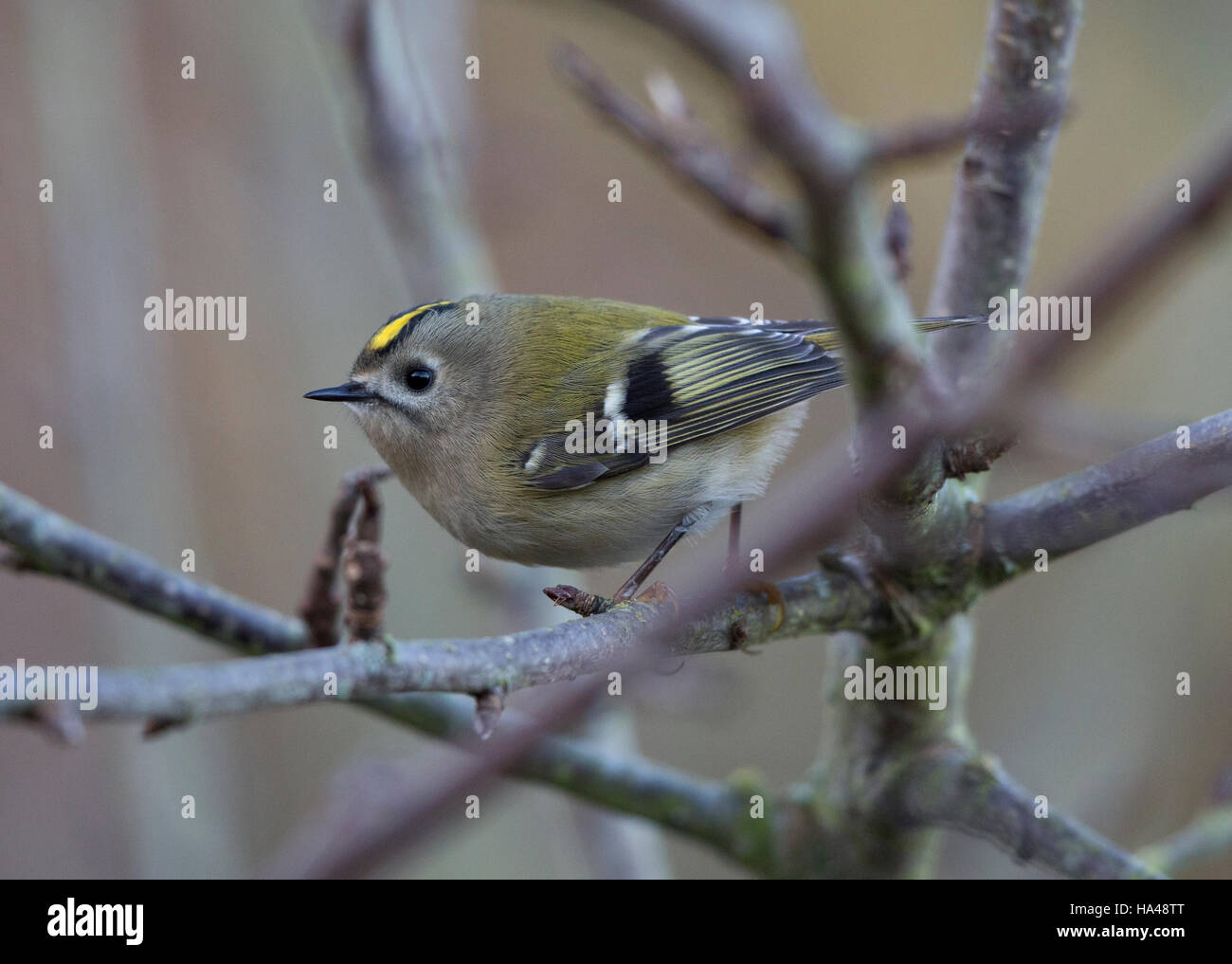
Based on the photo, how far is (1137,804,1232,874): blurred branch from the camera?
199cm

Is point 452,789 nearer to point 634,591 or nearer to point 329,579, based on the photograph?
point 329,579

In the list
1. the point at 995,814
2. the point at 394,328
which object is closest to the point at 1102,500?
the point at 995,814

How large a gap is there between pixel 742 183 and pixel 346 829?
1.19 m

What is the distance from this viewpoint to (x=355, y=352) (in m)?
3.73

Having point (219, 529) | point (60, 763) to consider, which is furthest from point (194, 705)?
point (219, 529)

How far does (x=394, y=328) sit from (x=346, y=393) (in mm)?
189

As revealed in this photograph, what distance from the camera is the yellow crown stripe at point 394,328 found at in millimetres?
2471

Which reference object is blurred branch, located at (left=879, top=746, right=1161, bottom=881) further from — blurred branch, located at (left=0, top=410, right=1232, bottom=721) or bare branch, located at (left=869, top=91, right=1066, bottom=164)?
bare branch, located at (left=869, top=91, right=1066, bottom=164)

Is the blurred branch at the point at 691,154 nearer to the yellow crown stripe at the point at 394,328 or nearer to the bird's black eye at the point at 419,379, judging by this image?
the yellow crown stripe at the point at 394,328

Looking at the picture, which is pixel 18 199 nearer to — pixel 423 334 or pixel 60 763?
pixel 60 763

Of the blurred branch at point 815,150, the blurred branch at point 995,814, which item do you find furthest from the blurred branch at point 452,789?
the blurred branch at point 995,814

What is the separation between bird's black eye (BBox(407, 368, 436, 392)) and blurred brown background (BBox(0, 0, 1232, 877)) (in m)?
0.59

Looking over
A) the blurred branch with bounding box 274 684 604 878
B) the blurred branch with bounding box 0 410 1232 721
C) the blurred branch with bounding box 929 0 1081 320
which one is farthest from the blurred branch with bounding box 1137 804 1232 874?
the blurred branch with bounding box 274 684 604 878

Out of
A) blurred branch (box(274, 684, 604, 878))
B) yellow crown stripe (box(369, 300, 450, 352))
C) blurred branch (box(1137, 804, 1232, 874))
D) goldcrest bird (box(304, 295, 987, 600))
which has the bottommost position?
blurred branch (box(1137, 804, 1232, 874))
